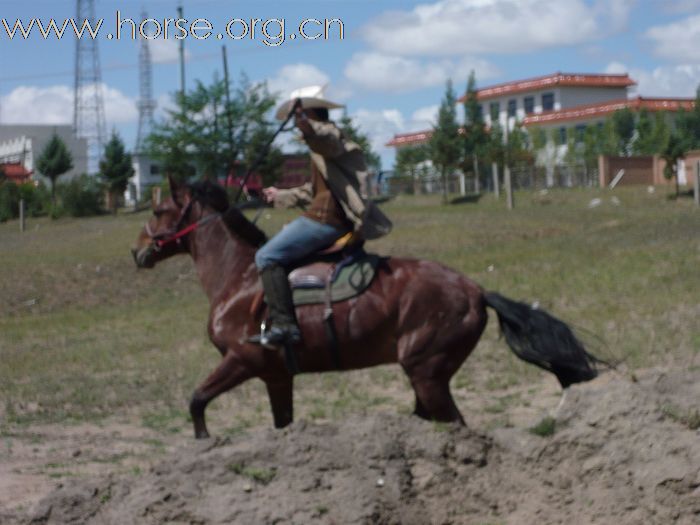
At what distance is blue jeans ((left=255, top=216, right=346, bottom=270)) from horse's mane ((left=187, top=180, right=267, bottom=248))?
623 millimetres

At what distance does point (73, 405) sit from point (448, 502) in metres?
6.73

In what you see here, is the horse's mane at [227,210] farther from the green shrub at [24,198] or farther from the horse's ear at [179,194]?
the green shrub at [24,198]

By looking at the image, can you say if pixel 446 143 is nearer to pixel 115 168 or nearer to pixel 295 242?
pixel 115 168

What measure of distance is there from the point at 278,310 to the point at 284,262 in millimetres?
383

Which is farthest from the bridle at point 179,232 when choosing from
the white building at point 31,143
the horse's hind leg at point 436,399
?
the white building at point 31,143

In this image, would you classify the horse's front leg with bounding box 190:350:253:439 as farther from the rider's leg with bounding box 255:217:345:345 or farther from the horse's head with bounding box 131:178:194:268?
the horse's head with bounding box 131:178:194:268

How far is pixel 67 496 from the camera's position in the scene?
6.43m

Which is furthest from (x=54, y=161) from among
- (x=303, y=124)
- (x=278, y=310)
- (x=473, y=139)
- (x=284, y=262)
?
(x=303, y=124)

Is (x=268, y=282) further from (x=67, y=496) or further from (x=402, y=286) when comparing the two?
(x=67, y=496)

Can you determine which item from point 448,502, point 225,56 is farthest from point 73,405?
point 225,56

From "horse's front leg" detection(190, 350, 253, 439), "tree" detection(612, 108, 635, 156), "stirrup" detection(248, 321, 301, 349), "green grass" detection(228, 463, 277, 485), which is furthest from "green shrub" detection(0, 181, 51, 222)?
"green grass" detection(228, 463, 277, 485)

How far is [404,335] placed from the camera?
7.86m

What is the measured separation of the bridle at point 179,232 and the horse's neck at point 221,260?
58 millimetres

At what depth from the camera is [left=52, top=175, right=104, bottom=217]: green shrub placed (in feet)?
195
